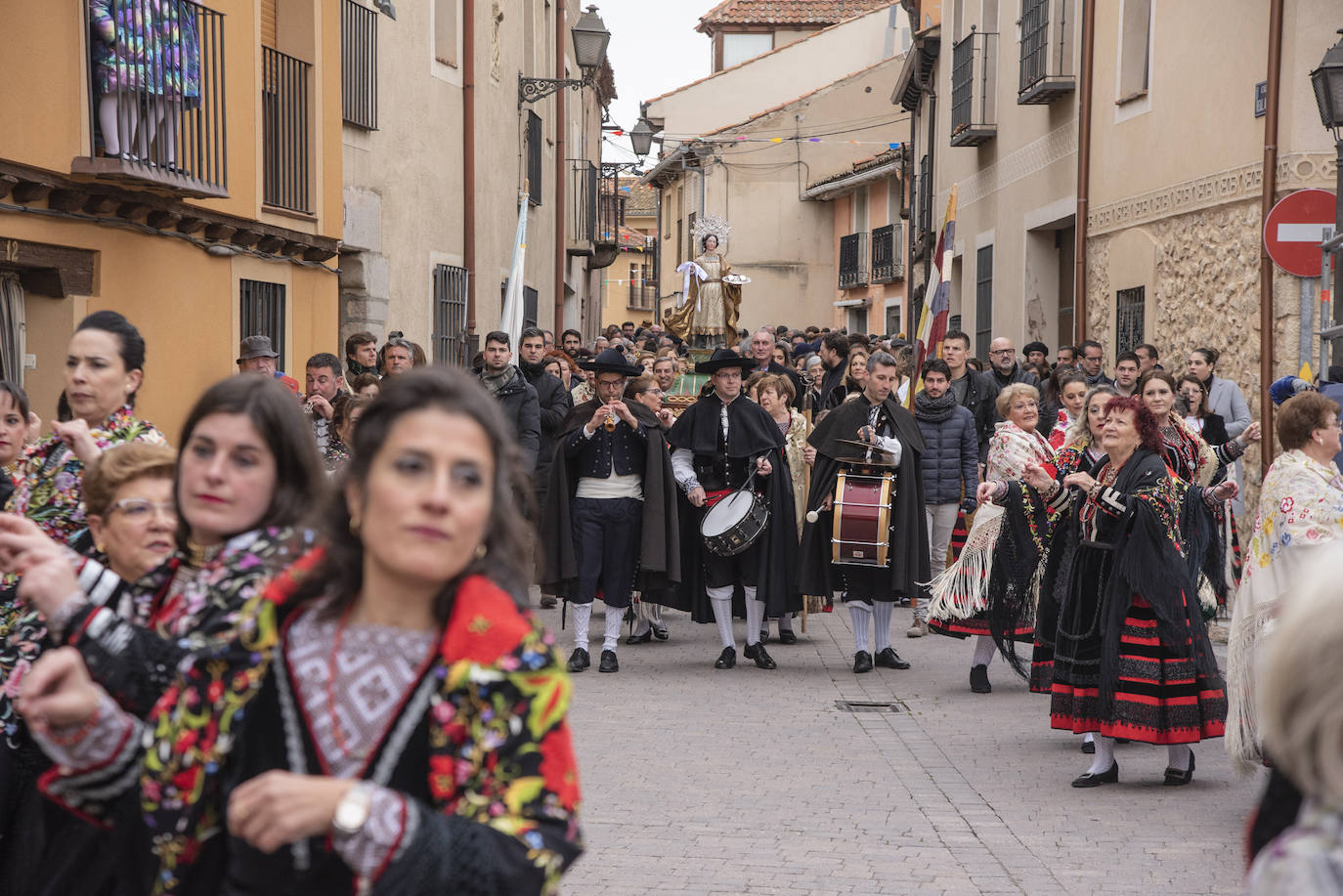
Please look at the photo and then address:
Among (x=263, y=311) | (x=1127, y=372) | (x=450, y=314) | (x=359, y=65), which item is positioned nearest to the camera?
(x=1127, y=372)

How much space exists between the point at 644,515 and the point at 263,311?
16.0 ft

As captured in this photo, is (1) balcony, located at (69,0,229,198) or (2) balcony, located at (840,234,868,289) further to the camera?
(2) balcony, located at (840,234,868,289)

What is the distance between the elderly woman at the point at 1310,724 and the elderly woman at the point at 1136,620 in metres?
5.64

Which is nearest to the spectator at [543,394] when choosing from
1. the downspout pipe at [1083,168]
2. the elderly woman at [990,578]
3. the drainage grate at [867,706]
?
the elderly woman at [990,578]

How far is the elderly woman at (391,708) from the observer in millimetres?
2152

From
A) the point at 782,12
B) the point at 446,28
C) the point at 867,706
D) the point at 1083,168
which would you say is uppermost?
the point at 782,12

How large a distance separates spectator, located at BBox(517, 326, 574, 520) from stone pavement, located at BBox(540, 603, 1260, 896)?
332 centimetres

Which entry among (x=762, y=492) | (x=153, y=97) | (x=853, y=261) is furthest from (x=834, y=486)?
(x=853, y=261)

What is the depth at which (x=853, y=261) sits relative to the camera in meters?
45.8

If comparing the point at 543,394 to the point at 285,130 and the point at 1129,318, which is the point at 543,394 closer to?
the point at 285,130

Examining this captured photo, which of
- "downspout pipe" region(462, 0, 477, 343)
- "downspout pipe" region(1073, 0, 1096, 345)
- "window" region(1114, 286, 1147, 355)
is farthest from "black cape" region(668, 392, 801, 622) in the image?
"downspout pipe" region(462, 0, 477, 343)

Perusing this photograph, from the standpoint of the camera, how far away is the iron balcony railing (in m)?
Answer: 14.4

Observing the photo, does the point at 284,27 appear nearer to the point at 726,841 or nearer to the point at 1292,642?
the point at 726,841

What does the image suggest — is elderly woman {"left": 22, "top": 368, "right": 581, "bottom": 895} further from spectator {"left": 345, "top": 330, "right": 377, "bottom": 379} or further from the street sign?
spectator {"left": 345, "top": 330, "right": 377, "bottom": 379}
